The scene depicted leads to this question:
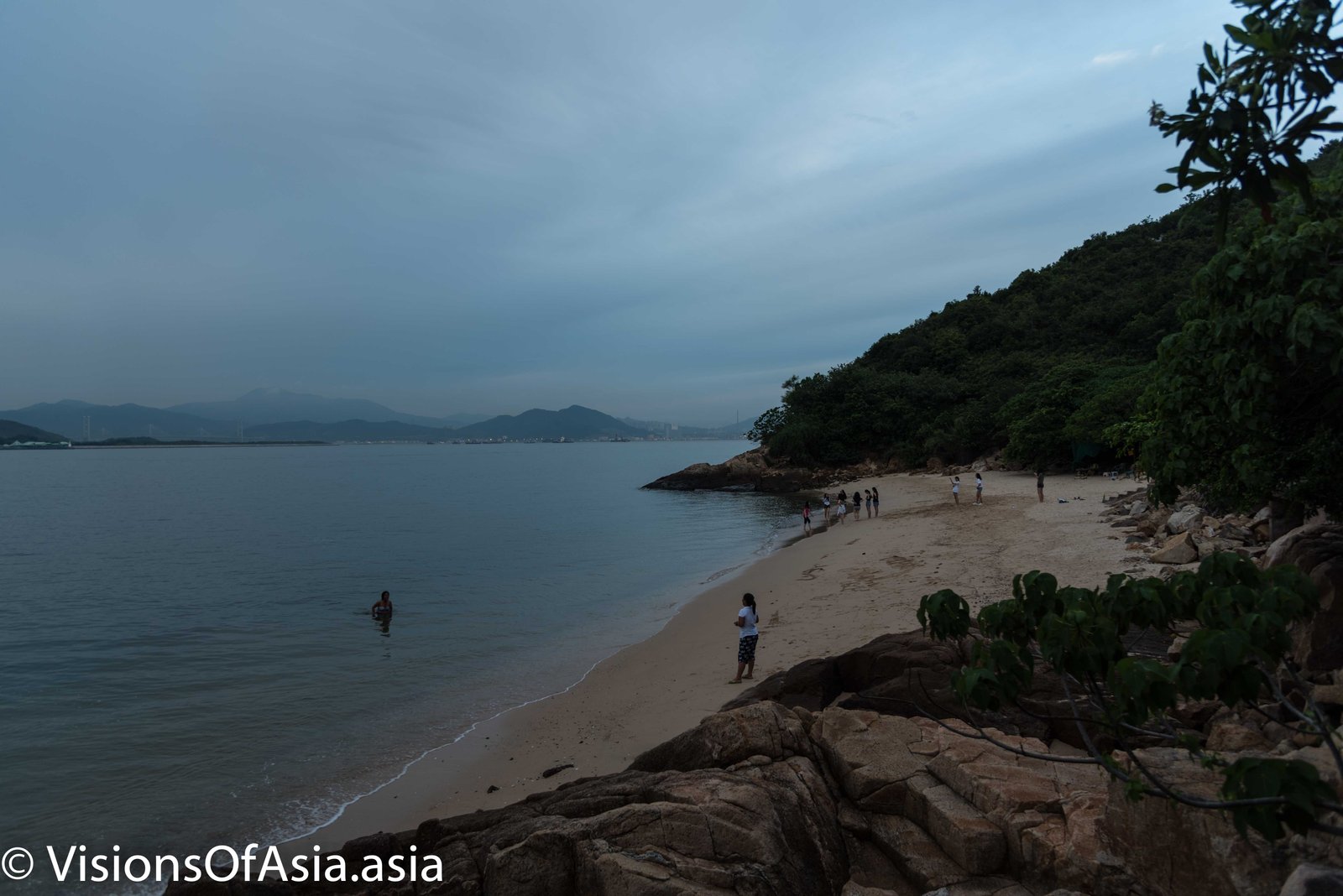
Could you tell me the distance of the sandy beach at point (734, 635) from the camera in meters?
8.95

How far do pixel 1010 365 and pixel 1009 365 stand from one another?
0.19 feet

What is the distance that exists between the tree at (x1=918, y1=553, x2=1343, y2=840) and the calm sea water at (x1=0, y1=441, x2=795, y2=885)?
835cm

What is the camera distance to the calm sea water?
941 cm

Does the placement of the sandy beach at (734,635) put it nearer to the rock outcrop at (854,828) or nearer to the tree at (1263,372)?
the rock outcrop at (854,828)

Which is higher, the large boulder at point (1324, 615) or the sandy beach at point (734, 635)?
the large boulder at point (1324, 615)

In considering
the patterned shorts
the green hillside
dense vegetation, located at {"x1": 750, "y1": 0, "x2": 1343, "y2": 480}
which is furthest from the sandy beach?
the green hillside

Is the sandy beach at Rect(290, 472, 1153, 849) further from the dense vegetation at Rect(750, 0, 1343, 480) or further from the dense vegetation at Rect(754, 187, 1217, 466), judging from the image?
the dense vegetation at Rect(754, 187, 1217, 466)

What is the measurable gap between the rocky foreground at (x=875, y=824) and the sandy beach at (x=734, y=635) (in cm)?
263

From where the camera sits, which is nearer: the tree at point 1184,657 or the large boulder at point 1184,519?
the tree at point 1184,657

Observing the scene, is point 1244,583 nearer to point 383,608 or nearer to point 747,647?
point 747,647

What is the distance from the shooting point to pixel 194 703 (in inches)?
498

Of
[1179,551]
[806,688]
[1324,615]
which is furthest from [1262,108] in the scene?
[1179,551]

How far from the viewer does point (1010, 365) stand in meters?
55.2

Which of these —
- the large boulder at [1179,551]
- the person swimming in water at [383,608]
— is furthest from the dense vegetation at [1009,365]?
the person swimming in water at [383,608]
